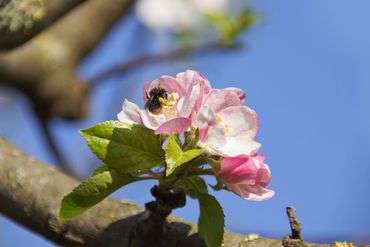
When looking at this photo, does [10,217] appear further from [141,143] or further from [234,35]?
[234,35]

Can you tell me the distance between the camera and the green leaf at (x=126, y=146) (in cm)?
105

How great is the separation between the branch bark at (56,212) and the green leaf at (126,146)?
0.58 ft

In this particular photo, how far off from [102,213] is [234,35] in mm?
1520

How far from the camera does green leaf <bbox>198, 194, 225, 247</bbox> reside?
103cm

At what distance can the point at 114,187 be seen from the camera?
1.06m

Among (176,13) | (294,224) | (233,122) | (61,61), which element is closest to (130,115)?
(233,122)

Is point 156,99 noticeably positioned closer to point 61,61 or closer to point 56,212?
point 56,212

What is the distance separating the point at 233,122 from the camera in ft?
3.50

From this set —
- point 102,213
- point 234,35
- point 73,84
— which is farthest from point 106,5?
point 102,213

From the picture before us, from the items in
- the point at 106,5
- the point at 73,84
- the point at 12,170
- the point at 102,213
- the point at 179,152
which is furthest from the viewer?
the point at 73,84

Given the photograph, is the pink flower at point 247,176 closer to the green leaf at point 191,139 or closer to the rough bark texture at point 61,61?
the green leaf at point 191,139

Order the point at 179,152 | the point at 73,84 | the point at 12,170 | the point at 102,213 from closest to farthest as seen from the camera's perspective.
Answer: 1. the point at 179,152
2. the point at 102,213
3. the point at 12,170
4. the point at 73,84

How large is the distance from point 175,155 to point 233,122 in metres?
0.12

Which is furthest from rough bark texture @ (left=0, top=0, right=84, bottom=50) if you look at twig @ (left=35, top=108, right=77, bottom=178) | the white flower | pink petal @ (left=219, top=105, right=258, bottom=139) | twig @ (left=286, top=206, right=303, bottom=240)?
the white flower
